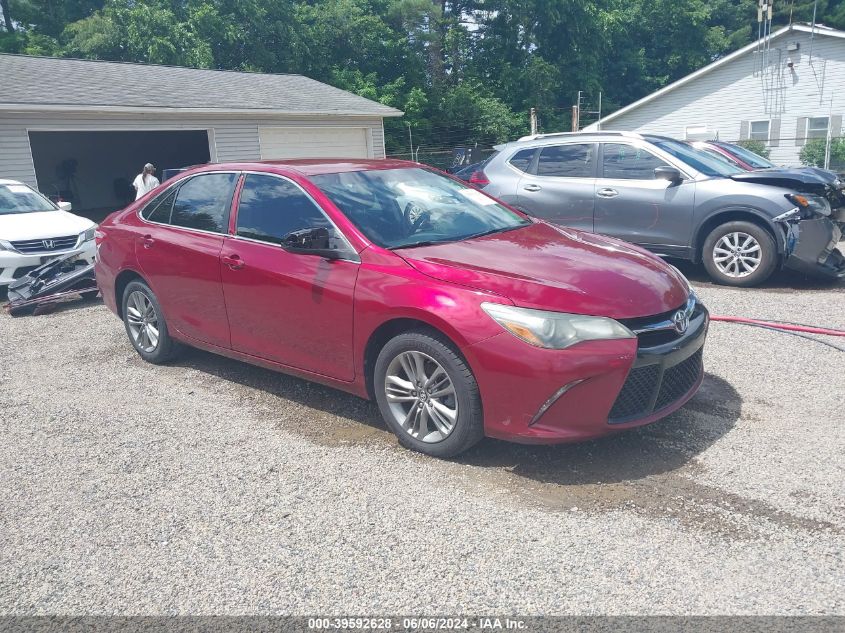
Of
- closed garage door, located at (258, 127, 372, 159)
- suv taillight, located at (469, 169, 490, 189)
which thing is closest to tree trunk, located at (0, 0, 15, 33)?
closed garage door, located at (258, 127, 372, 159)

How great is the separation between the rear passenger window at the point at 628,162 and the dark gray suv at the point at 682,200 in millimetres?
12

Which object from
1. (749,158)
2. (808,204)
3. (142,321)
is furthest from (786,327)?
(142,321)

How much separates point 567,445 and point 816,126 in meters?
29.0

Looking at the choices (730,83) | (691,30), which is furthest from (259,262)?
(691,30)

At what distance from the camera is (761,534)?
3.20 meters

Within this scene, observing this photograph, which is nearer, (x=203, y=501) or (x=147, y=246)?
(x=203, y=501)

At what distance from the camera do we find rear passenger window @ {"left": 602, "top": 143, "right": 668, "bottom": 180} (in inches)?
337

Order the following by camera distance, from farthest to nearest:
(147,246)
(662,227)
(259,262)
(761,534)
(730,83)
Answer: (730,83), (662,227), (147,246), (259,262), (761,534)

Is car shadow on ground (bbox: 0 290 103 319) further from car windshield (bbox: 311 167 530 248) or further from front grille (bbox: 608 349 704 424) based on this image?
front grille (bbox: 608 349 704 424)

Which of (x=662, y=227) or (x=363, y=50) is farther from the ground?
(x=363, y=50)

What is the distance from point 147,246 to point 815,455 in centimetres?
475

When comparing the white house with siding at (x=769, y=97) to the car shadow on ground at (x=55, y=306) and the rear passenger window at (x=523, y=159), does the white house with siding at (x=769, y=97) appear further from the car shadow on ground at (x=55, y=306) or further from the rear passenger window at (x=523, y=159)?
the car shadow on ground at (x=55, y=306)

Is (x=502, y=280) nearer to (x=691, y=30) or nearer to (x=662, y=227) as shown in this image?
(x=662, y=227)

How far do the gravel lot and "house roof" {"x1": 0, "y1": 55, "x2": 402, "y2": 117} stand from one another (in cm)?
1166
